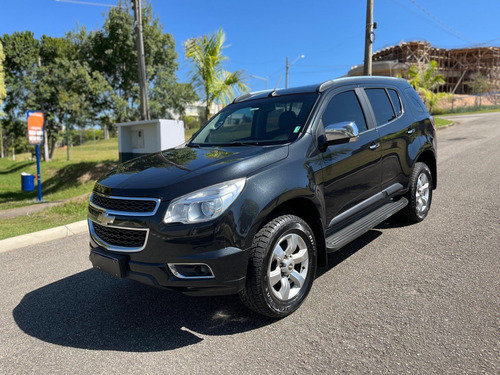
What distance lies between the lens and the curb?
5180 mm

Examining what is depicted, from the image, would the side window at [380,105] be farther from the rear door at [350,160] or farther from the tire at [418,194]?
the tire at [418,194]

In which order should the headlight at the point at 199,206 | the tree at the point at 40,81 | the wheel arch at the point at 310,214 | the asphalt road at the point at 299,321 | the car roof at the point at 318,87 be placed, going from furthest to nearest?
the tree at the point at 40,81
the car roof at the point at 318,87
the wheel arch at the point at 310,214
the headlight at the point at 199,206
the asphalt road at the point at 299,321

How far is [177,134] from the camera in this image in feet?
33.6

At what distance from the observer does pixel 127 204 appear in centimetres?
276

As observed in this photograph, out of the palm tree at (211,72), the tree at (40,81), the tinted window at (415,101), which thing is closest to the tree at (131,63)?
the tree at (40,81)

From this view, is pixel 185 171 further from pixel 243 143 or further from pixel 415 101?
pixel 415 101

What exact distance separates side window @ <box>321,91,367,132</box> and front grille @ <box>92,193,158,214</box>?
→ 1825 mm

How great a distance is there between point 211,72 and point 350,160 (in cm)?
941

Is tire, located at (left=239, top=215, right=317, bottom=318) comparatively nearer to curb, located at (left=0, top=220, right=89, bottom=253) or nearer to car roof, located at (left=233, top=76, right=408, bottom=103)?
car roof, located at (left=233, top=76, right=408, bottom=103)

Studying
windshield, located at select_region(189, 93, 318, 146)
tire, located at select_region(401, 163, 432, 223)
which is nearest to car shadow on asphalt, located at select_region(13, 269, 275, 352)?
windshield, located at select_region(189, 93, 318, 146)

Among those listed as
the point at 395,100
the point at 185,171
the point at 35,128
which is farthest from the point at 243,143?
the point at 35,128

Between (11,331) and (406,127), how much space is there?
465 centimetres

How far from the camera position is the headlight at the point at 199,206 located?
8.32ft

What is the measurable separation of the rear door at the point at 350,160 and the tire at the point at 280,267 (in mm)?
492
